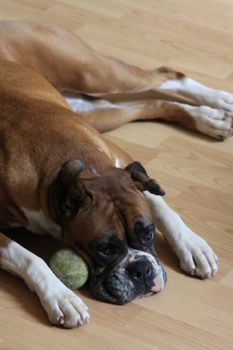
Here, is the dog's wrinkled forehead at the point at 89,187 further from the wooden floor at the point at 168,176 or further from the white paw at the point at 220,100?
the white paw at the point at 220,100

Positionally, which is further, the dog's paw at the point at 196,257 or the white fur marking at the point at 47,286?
the dog's paw at the point at 196,257

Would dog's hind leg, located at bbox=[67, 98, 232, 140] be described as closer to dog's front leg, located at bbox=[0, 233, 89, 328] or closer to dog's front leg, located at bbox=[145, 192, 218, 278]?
dog's front leg, located at bbox=[145, 192, 218, 278]

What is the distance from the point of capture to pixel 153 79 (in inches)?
162

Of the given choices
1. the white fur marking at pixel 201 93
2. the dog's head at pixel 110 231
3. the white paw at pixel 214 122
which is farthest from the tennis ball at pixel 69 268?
the white fur marking at pixel 201 93

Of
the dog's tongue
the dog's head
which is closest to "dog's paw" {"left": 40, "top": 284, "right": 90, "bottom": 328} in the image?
the dog's head

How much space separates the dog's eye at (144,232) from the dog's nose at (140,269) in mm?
58

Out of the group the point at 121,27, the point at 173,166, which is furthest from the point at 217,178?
the point at 121,27

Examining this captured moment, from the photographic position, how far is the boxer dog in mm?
3068

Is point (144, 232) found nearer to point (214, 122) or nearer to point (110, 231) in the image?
point (110, 231)

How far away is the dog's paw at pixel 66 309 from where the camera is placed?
305cm

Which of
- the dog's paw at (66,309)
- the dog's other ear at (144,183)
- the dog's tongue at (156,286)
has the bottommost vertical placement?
the dog's paw at (66,309)

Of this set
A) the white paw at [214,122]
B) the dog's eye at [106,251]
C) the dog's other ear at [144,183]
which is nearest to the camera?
the dog's eye at [106,251]

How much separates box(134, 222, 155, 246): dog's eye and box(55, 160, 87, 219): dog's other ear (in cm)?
19

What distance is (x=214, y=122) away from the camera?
4004mm
